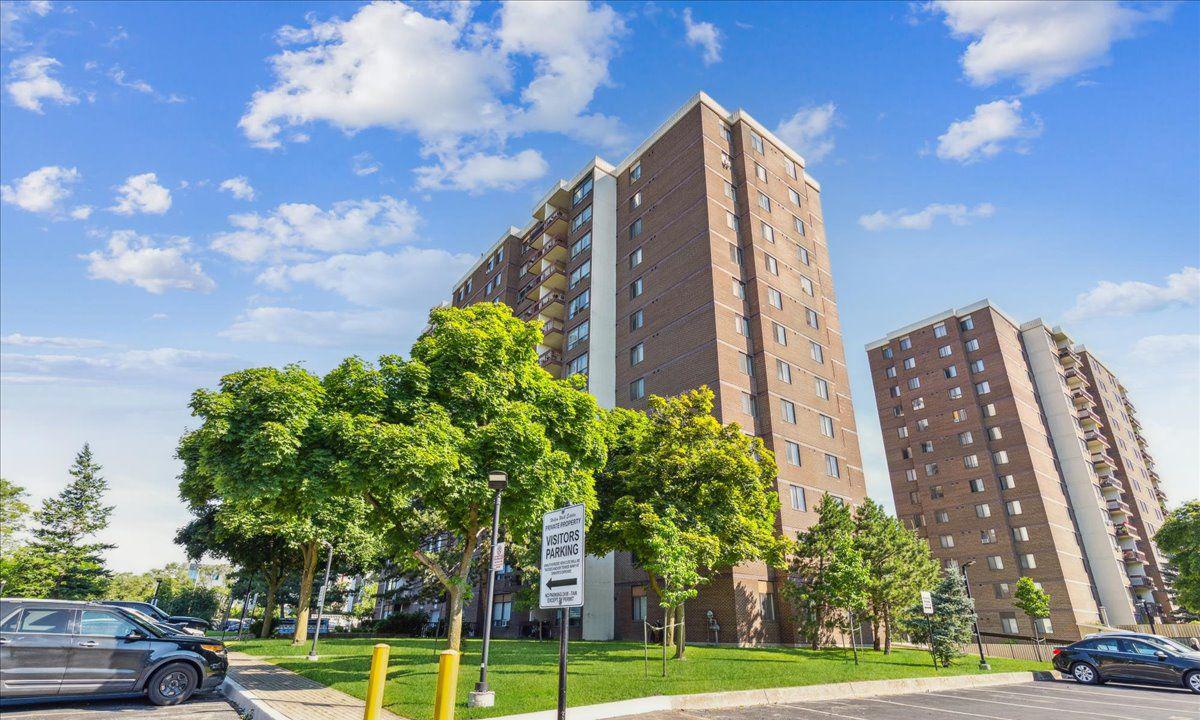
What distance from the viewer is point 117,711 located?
36.1 ft

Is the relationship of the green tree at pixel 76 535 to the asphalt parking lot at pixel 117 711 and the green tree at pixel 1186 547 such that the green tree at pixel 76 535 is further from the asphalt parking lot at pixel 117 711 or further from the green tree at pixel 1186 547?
the green tree at pixel 1186 547

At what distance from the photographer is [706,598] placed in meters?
31.4

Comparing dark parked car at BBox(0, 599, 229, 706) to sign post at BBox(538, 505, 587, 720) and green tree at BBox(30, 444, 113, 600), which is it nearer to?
sign post at BBox(538, 505, 587, 720)

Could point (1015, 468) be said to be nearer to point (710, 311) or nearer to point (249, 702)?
point (710, 311)

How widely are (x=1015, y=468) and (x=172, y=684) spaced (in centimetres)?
6822

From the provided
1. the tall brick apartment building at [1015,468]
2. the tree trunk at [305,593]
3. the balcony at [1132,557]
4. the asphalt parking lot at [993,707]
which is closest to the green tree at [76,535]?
the tree trunk at [305,593]

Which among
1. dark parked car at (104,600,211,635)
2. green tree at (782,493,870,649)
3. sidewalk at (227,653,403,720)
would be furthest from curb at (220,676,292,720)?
green tree at (782,493,870,649)

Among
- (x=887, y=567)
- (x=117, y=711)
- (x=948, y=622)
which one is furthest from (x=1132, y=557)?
(x=117, y=711)

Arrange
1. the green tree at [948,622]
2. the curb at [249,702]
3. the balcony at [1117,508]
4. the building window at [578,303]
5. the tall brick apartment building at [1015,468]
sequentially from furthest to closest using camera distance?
the balcony at [1117,508] < the tall brick apartment building at [1015,468] < the building window at [578,303] < the green tree at [948,622] < the curb at [249,702]

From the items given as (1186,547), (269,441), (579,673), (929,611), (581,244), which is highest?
(581,244)

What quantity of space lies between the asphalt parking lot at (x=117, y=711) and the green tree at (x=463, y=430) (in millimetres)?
5232

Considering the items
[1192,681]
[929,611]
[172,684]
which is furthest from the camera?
[929,611]

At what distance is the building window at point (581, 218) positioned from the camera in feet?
168

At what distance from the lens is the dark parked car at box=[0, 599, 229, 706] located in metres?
10.4
